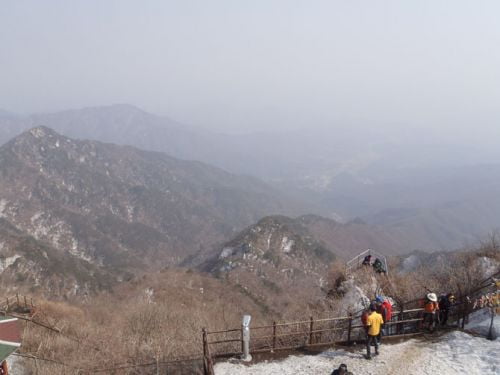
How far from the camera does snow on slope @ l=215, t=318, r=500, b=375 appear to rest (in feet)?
46.3

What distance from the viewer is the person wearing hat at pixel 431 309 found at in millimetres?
16516

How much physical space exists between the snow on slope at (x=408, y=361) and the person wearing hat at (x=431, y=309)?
0.95 meters

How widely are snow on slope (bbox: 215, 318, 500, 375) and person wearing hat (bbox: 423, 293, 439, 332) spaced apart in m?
0.95

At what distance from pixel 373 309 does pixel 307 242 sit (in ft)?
435

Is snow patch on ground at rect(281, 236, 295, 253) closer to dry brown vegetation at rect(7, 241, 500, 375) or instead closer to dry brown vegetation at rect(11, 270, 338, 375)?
dry brown vegetation at rect(11, 270, 338, 375)

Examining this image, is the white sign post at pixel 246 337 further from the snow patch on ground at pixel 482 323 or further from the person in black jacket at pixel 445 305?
the snow patch on ground at pixel 482 323

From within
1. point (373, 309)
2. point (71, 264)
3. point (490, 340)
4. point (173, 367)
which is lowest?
point (71, 264)

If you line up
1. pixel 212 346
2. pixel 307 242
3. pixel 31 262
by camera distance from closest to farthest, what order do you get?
pixel 212 346
pixel 31 262
pixel 307 242

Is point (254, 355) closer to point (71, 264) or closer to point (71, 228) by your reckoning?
point (71, 264)

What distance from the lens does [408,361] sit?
48.0ft

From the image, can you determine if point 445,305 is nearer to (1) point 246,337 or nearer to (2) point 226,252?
(1) point 246,337

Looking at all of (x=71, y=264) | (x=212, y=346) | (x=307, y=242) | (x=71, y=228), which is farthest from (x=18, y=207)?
(x=212, y=346)

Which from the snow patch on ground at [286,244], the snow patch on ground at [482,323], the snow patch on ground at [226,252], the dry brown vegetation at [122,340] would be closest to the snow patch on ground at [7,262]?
the snow patch on ground at [226,252]

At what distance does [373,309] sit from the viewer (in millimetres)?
14922
